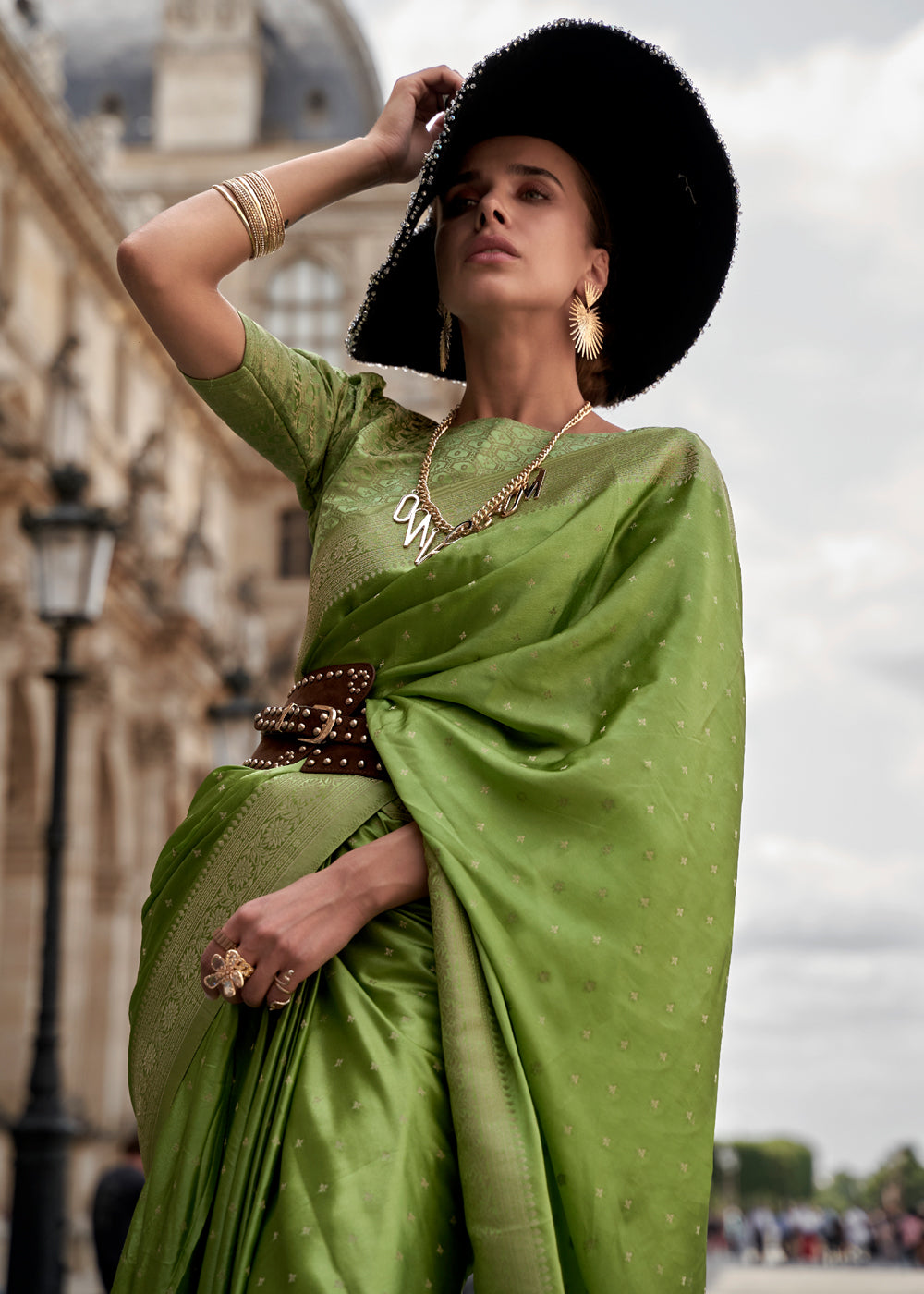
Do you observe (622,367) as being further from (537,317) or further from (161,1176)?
(161,1176)

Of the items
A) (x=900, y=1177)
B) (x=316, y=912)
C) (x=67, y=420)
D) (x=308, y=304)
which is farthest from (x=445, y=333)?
(x=900, y=1177)

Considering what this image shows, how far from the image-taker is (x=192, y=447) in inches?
1352

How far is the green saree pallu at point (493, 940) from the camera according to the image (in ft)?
6.51

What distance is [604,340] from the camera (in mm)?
2840

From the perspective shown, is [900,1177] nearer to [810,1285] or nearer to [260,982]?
[810,1285]

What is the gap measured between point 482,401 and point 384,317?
0.28m

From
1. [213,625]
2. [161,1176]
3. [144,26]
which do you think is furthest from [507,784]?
[144,26]

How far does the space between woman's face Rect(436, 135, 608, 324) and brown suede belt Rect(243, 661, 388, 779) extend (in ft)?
1.98

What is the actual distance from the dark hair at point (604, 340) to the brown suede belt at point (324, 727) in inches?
29.0

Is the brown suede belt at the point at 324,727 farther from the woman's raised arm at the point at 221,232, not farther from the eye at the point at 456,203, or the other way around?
the eye at the point at 456,203

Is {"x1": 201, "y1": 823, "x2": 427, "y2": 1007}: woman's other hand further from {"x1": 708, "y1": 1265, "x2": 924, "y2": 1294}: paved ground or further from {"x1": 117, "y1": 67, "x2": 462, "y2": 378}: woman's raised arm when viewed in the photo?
{"x1": 708, "y1": 1265, "x2": 924, "y2": 1294}: paved ground

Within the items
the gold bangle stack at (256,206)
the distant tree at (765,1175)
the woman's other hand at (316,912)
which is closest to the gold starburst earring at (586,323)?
the gold bangle stack at (256,206)

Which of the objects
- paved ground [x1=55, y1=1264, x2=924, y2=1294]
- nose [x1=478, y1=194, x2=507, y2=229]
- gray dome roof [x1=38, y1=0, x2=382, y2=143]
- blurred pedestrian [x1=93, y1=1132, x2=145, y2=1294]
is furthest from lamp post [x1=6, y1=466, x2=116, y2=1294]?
gray dome roof [x1=38, y1=0, x2=382, y2=143]

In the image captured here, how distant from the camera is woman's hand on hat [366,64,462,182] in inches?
104
